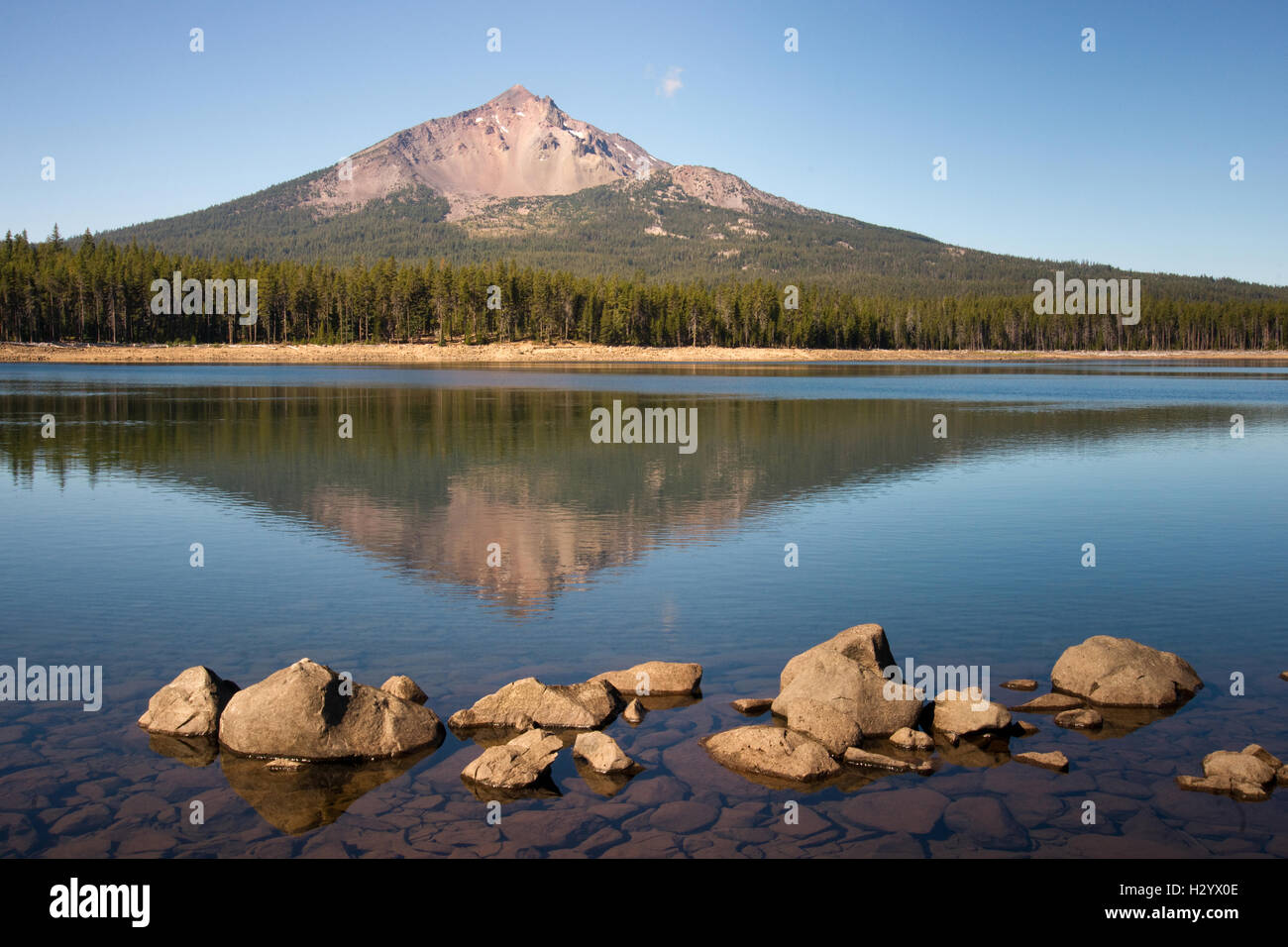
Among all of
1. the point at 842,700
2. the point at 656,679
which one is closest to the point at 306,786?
the point at 656,679

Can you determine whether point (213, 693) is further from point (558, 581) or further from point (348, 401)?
point (348, 401)

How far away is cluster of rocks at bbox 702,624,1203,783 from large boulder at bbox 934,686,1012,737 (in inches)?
0.5

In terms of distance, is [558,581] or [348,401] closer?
[558,581]

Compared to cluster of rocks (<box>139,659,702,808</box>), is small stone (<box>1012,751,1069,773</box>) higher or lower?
lower

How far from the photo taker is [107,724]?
12.9 meters

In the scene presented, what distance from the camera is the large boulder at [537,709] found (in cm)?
1290

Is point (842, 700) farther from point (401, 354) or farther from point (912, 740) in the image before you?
point (401, 354)

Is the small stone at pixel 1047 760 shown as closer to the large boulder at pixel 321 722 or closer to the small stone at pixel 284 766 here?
the large boulder at pixel 321 722

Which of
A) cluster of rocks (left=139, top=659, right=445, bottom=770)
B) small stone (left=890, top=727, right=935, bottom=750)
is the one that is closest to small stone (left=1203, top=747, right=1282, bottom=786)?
small stone (left=890, top=727, right=935, bottom=750)

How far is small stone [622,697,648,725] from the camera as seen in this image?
13.2m

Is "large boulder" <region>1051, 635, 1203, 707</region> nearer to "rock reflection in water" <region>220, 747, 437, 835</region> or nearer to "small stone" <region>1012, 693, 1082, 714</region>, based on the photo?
"small stone" <region>1012, 693, 1082, 714</region>
